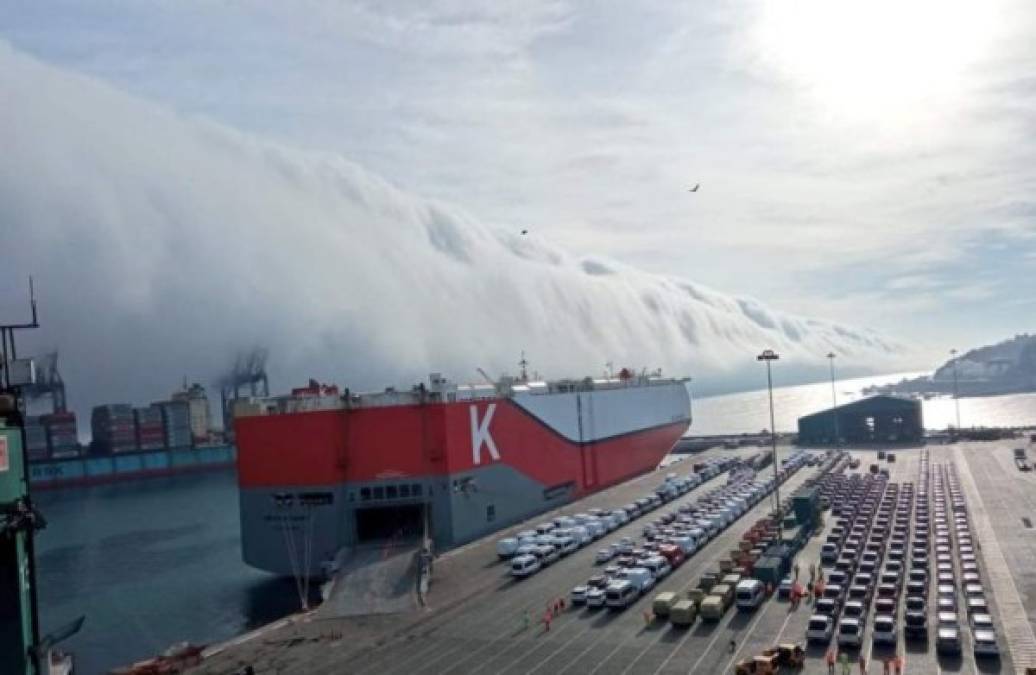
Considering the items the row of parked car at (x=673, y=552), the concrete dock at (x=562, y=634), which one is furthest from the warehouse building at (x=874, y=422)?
the concrete dock at (x=562, y=634)

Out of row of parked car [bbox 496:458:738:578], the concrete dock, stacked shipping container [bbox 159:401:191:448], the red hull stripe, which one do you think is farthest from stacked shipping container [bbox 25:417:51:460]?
the concrete dock

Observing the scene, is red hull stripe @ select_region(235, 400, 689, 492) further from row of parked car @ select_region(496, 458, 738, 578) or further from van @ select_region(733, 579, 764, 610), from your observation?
van @ select_region(733, 579, 764, 610)

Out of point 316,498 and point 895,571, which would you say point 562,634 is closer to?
point 895,571

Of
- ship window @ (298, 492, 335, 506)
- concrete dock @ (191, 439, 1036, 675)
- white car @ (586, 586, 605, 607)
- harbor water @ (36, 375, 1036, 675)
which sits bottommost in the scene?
harbor water @ (36, 375, 1036, 675)

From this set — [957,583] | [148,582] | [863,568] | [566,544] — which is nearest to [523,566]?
[566,544]

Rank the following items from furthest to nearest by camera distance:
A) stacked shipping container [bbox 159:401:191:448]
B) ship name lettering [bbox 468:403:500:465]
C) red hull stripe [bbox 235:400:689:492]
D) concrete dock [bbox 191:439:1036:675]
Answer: stacked shipping container [bbox 159:401:191:448], ship name lettering [bbox 468:403:500:465], red hull stripe [bbox 235:400:689:492], concrete dock [bbox 191:439:1036:675]

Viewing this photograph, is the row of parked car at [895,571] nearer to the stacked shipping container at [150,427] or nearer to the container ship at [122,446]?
the container ship at [122,446]

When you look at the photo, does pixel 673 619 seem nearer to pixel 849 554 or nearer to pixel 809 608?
pixel 809 608
